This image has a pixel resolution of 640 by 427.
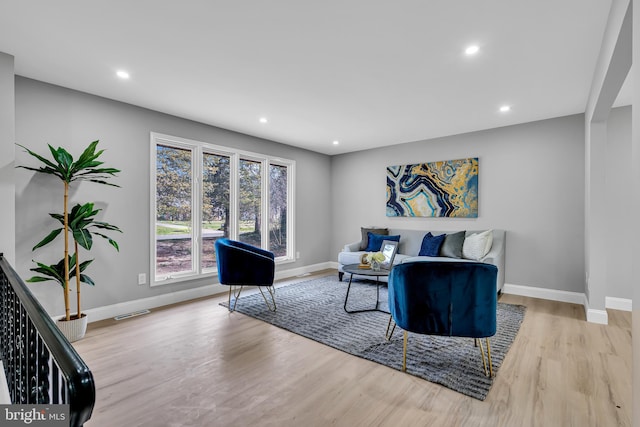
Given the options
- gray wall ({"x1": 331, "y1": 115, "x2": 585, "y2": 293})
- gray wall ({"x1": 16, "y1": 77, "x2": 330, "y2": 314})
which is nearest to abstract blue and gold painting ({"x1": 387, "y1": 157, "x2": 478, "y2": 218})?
gray wall ({"x1": 331, "y1": 115, "x2": 585, "y2": 293})

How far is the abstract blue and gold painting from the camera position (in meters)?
4.88

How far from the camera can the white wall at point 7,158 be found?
2.52 m

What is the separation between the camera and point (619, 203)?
3.81 m

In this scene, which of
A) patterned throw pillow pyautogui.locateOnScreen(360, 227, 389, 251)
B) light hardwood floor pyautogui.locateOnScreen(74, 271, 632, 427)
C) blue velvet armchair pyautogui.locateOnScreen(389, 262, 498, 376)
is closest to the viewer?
light hardwood floor pyautogui.locateOnScreen(74, 271, 632, 427)

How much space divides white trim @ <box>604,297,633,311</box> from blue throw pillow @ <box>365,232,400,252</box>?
2.81 meters

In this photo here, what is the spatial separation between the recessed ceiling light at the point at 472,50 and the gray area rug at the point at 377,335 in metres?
2.53

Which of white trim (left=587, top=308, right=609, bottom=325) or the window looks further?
the window

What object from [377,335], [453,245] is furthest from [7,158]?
[453,245]

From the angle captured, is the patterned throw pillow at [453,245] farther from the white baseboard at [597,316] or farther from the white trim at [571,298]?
the white baseboard at [597,316]

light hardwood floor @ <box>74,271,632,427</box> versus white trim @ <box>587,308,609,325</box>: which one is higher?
white trim @ <box>587,308,609,325</box>

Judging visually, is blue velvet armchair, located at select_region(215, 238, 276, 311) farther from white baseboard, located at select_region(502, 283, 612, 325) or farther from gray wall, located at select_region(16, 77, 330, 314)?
white baseboard, located at select_region(502, 283, 612, 325)

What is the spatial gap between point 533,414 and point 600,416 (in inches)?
15.2

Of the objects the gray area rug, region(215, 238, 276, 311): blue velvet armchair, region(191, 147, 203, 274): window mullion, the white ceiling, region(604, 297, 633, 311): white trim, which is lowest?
the gray area rug

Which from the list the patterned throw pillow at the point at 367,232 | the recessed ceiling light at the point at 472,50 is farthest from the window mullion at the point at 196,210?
the recessed ceiling light at the point at 472,50
